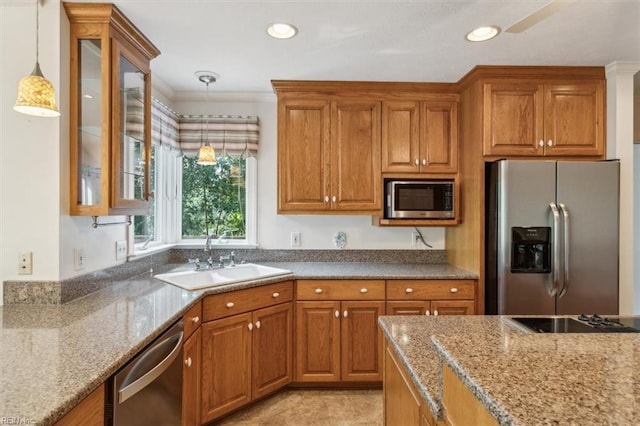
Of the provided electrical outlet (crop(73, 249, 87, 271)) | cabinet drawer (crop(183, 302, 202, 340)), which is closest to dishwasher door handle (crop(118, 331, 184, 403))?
cabinet drawer (crop(183, 302, 202, 340))

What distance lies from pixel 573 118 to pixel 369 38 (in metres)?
1.64

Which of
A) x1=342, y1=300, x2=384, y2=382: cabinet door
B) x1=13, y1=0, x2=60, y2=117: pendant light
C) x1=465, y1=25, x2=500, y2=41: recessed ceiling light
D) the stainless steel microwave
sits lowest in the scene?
x1=342, y1=300, x2=384, y2=382: cabinet door

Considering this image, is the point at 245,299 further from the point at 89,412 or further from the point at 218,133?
the point at 218,133

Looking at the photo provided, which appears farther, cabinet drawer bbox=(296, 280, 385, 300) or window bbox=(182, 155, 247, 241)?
window bbox=(182, 155, 247, 241)

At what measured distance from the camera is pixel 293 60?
2387 millimetres

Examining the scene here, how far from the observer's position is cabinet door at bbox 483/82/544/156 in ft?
8.25

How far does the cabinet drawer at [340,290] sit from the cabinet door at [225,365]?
466 mm

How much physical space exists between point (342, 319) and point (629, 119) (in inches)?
97.4

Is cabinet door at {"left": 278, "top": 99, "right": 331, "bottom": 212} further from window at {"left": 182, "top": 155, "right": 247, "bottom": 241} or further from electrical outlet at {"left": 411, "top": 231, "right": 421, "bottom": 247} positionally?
electrical outlet at {"left": 411, "top": 231, "right": 421, "bottom": 247}

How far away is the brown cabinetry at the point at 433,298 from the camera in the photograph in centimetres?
256

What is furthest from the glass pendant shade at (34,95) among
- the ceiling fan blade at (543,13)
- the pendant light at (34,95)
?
the ceiling fan blade at (543,13)

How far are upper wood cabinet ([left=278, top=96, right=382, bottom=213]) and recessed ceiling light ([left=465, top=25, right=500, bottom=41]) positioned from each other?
35.1 inches

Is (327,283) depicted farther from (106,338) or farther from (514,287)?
(106,338)

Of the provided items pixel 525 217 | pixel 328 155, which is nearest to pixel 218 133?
pixel 328 155
